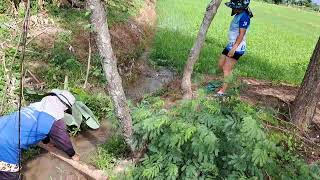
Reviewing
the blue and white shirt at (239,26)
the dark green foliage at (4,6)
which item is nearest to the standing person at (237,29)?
the blue and white shirt at (239,26)

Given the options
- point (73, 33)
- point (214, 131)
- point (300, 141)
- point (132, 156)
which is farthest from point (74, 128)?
point (73, 33)

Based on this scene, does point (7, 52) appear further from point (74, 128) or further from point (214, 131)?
point (214, 131)

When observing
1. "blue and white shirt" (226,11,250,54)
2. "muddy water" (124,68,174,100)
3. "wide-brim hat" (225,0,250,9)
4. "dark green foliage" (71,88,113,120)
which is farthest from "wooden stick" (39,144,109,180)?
"wide-brim hat" (225,0,250,9)

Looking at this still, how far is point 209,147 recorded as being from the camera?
375 centimetres

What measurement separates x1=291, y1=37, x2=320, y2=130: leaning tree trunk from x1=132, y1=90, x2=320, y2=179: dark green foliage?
6.30 feet

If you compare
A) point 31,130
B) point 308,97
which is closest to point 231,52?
point 308,97

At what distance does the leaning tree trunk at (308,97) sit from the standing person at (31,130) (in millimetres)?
3153

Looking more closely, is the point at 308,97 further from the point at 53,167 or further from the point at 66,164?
the point at 53,167

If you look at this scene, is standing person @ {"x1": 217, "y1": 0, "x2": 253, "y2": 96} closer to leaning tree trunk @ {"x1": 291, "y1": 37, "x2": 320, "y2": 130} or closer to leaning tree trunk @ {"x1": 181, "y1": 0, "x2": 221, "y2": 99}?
leaning tree trunk @ {"x1": 181, "y1": 0, "x2": 221, "y2": 99}

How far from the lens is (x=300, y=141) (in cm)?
423

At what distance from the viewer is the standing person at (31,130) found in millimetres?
4215

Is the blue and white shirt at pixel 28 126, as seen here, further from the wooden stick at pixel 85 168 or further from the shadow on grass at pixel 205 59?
the shadow on grass at pixel 205 59

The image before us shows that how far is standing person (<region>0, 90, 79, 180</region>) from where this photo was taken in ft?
13.8

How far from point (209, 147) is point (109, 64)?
1.56m
